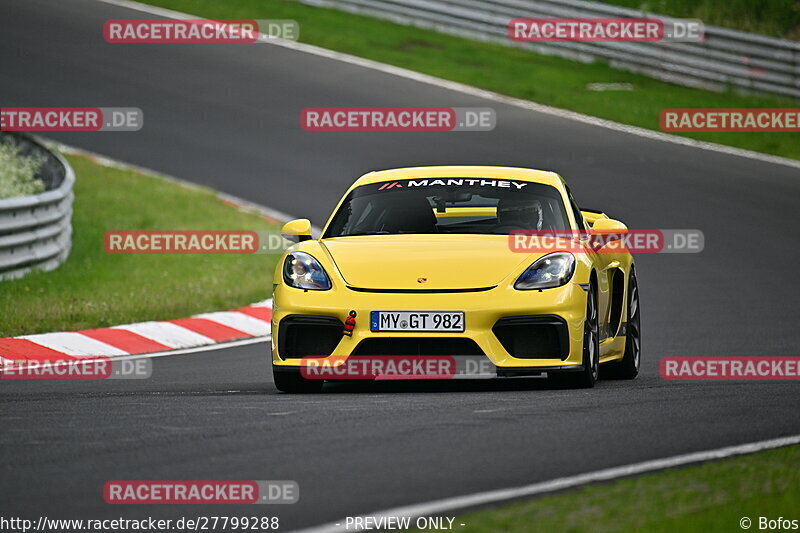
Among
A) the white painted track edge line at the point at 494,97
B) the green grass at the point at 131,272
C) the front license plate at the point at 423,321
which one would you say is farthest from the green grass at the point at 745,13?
the front license plate at the point at 423,321

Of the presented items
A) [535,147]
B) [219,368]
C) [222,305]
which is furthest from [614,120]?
[219,368]

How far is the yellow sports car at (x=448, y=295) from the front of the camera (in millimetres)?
8594

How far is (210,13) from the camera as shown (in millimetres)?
28953

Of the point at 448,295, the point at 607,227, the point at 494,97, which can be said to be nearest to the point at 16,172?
the point at 494,97

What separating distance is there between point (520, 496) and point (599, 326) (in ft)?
13.1

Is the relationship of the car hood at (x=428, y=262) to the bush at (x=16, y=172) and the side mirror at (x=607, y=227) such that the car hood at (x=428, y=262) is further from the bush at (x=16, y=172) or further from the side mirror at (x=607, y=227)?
the bush at (x=16, y=172)

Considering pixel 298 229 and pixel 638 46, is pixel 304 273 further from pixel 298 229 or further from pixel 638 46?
pixel 638 46

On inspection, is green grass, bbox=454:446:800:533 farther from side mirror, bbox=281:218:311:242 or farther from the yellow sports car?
side mirror, bbox=281:218:311:242

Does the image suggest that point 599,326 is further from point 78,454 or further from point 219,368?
point 78,454

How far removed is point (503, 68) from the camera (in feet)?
86.5

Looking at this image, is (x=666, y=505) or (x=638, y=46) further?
(x=638, y=46)

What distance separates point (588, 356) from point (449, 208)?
1508mm

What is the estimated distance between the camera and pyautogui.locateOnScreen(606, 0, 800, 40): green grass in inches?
1104

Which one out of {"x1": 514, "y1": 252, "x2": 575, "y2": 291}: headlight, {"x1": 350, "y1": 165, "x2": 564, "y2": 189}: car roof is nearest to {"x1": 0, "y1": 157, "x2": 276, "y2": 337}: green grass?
{"x1": 350, "y1": 165, "x2": 564, "y2": 189}: car roof
